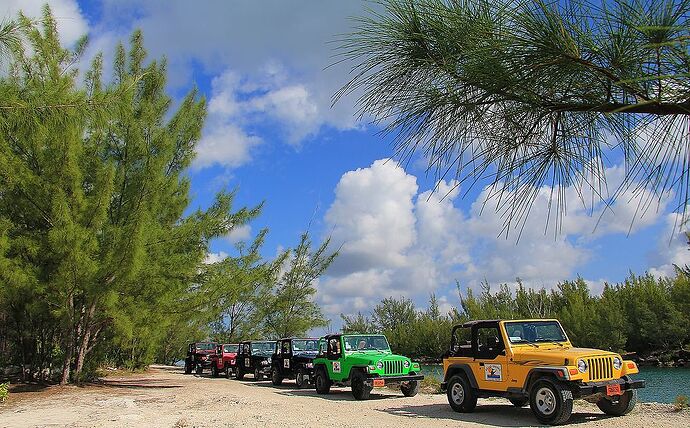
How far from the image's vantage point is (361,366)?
14633 millimetres

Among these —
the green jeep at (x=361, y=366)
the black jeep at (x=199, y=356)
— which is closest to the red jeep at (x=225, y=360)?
the black jeep at (x=199, y=356)

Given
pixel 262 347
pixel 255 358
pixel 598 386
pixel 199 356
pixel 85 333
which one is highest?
pixel 85 333

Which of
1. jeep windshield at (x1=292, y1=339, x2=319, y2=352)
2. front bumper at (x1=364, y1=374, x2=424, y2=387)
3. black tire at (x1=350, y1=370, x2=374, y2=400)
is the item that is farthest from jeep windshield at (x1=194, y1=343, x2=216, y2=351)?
front bumper at (x1=364, y1=374, x2=424, y2=387)

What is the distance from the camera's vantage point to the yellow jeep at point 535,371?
30.0ft

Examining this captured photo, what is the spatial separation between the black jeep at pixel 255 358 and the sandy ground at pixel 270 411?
576cm

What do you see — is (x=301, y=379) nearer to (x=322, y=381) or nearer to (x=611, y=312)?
(x=322, y=381)

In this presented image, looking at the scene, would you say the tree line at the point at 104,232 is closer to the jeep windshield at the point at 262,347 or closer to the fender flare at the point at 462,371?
the jeep windshield at the point at 262,347

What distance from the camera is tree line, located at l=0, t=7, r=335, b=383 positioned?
52.7 feet

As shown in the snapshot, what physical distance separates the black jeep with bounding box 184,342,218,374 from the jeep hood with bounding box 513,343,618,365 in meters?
20.9

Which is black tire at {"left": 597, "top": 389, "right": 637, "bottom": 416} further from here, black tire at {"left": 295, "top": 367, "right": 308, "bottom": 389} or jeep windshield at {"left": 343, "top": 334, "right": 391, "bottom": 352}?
black tire at {"left": 295, "top": 367, "right": 308, "bottom": 389}

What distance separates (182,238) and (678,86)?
1793 cm

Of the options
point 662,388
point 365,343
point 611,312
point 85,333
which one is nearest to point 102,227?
point 85,333

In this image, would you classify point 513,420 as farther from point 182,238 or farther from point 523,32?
point 182,238

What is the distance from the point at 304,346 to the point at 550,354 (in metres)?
11.7
